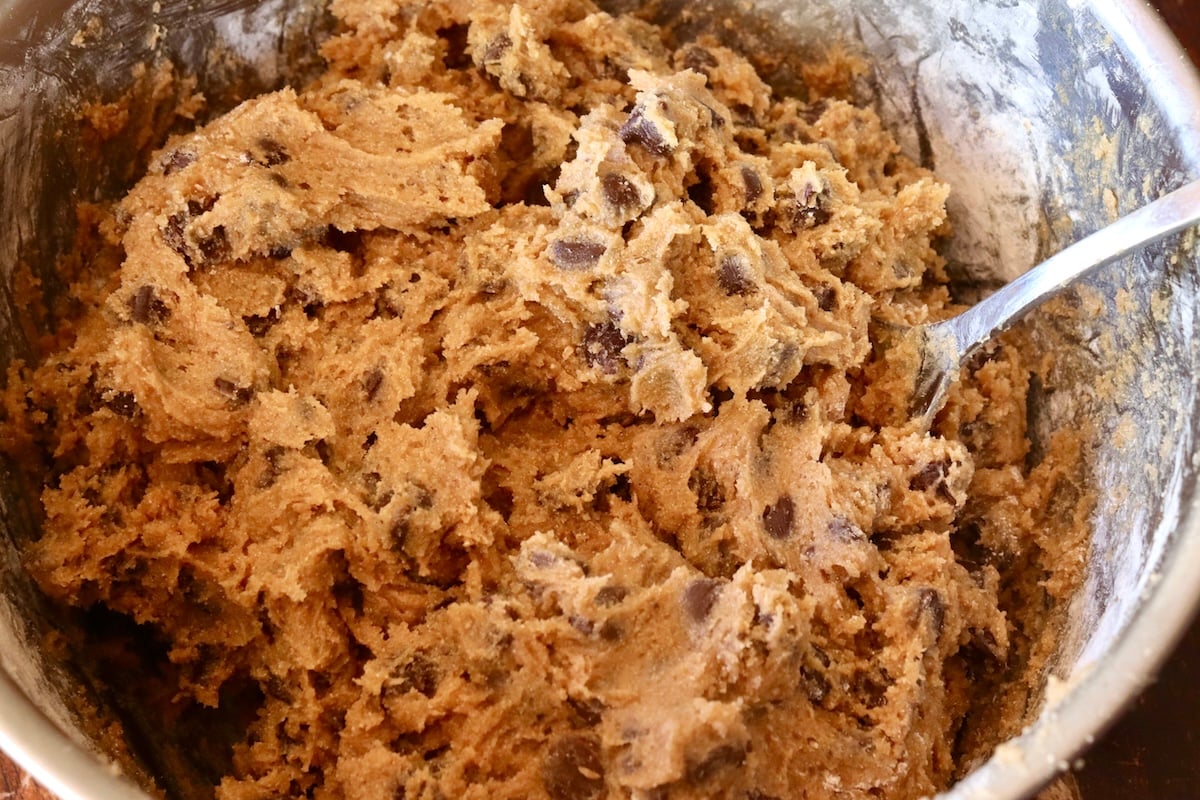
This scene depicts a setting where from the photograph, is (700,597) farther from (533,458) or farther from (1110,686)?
(1110,686)

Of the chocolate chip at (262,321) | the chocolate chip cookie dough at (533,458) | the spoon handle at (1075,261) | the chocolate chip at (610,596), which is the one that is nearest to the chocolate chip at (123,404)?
the chocolate chip cookie dough at (533,458)

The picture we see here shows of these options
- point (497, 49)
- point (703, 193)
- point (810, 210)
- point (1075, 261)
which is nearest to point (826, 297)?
point (810, 210)

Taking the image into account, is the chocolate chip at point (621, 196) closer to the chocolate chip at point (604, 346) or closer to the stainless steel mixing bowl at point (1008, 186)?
the chocolate chip at point (604, 346)

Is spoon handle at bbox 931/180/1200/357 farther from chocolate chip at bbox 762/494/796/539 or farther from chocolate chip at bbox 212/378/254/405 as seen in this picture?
chocolate chip at bbox 212/378/254/405

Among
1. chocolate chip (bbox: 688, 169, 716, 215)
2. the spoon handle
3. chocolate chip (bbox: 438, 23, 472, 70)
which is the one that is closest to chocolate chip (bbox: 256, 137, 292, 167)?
chocolate chip (bbox: 438, 23, 472, 70)

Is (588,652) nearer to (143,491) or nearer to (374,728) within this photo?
(374,728)
